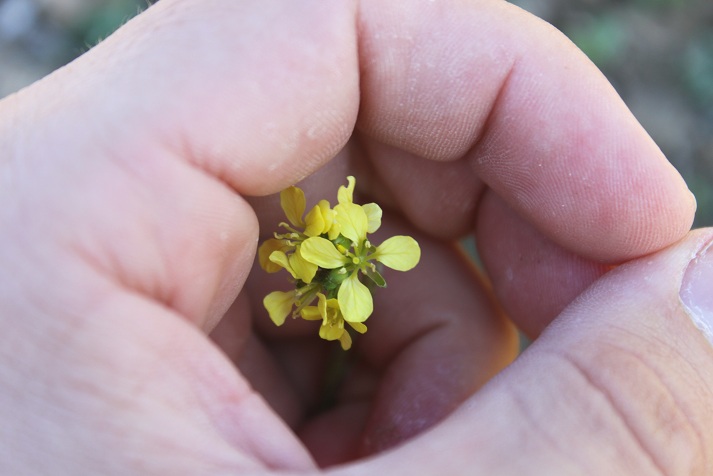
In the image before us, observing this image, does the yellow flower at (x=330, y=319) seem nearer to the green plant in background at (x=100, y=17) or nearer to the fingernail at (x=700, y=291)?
the fingernail at (x=700, y=291)

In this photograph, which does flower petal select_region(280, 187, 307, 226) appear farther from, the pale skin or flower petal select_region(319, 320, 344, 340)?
flower petal select_region(319, 320, 344, 340)

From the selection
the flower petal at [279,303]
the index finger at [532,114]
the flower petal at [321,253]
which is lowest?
the flower petal at [279,303]

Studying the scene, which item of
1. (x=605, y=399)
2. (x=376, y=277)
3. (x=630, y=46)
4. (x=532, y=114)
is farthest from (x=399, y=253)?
(x=630, y=46)

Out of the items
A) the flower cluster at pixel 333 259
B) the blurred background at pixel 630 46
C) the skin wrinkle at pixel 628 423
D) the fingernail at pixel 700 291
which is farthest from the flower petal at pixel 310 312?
the blurred background at pixel 630 46

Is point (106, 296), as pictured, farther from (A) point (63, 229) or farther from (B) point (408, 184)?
(B) point (408, 184)

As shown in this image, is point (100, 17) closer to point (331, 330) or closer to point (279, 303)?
point (279, 303)

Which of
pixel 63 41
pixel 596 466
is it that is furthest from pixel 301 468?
pixel 63 41

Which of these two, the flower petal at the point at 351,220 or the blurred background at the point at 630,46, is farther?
the blurred background at the point at 630,46

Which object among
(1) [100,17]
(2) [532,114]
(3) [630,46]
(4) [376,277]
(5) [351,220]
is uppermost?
(2) [532,114]
